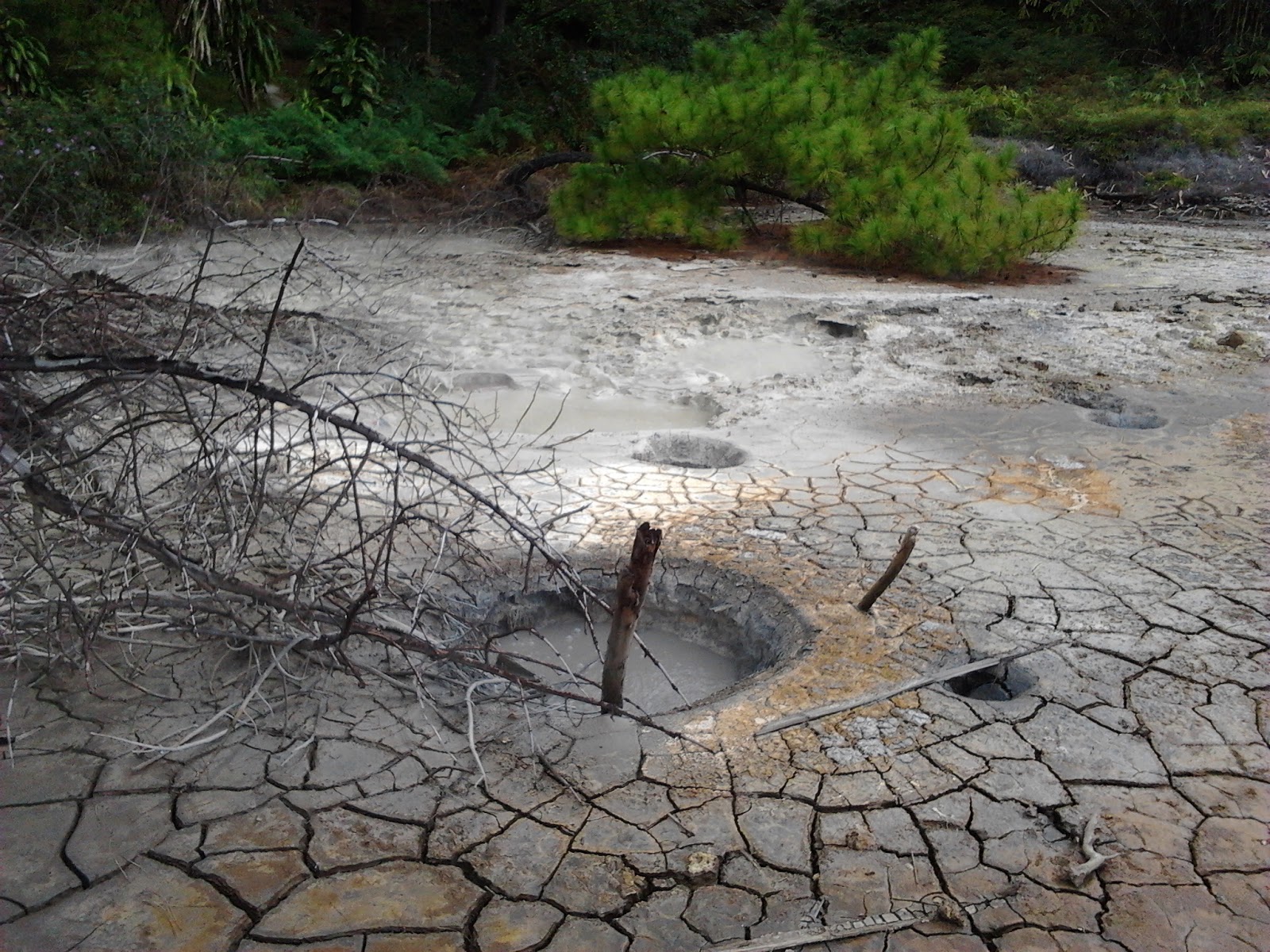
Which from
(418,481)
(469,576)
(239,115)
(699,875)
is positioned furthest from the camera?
(239,115)

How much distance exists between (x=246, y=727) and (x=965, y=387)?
4.40 meters

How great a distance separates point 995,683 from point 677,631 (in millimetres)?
1129

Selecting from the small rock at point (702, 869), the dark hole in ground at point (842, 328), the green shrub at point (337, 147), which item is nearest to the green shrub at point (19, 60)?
the green shrub at point (337, 147)

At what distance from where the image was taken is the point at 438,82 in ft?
47.3

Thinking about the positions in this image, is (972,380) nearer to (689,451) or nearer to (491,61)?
(689,451)

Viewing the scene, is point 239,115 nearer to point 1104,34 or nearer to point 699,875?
point 699,875

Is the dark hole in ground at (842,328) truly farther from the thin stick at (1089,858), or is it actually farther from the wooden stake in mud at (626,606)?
the thin stick at (1089,858)

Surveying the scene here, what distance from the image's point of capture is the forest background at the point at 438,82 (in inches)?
363

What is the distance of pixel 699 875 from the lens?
236 centimetres

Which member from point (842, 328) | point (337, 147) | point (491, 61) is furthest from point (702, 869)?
point (491, 61)

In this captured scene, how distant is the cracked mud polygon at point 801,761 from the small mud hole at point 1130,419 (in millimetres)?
190

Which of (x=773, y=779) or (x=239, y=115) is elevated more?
(x=239, y=115)

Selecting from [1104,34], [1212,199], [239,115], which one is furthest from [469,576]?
[1104,34]

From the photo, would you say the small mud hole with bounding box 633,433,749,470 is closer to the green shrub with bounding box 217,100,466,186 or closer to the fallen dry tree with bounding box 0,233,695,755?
the fallen dry tree with bounding box 0,233,695,755
